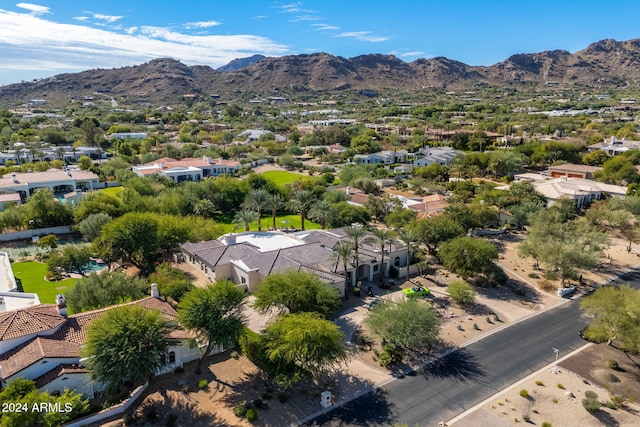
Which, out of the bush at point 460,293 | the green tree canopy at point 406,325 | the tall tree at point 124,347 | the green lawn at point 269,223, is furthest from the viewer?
the green lawn at point 269,223

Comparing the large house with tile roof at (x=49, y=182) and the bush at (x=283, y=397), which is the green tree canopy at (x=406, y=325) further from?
the large house with tile roof at (x=49, y=182)

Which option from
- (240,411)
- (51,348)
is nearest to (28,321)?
(51,348)

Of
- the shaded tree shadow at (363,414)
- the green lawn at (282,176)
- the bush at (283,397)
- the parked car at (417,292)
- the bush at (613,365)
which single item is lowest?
the shaded tree shadow at (363,414)

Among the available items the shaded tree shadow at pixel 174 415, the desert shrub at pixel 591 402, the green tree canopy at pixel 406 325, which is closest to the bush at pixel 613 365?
the desert shrub at pixel 591 402

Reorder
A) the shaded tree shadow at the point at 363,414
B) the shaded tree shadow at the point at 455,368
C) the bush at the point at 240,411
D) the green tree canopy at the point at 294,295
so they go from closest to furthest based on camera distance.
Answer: the shaded tree shadow at the point at 363,414, the bush at the point at 240,411, the shaded tree shadow at the point at 455,368, the green tree canopy at the point at 294,295

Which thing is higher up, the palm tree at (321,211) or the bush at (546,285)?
the palm tree at (321,211)

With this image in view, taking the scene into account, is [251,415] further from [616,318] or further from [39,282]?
[39,282]

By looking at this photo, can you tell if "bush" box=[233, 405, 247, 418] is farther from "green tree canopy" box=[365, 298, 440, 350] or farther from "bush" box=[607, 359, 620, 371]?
"bush" box=[607, 359, 620, 371]
